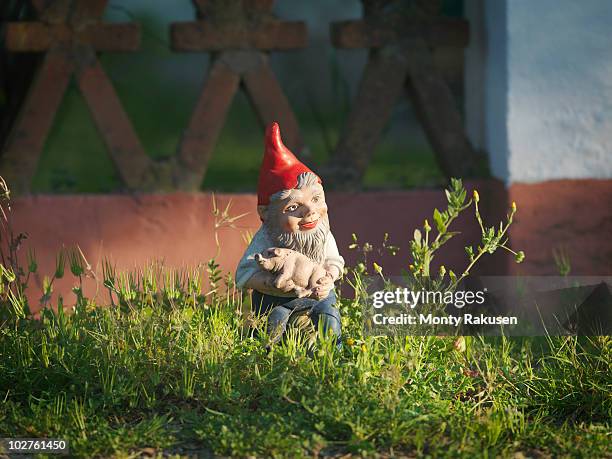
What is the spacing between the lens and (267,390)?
3.32 metres

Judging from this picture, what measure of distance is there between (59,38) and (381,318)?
2.43m

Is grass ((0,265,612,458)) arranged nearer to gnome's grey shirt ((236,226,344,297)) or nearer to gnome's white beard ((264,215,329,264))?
gnome's grey shirt ((236,226,344,297))

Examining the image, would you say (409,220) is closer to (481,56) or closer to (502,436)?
(481,56)

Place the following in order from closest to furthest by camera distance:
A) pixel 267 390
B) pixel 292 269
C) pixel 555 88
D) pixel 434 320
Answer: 1. pixel 267 390
2. pixel 292 269
3. pixel 434 320
4. pixel 555 88

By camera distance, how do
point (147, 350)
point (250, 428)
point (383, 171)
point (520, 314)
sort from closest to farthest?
1. point (250, 428)
2. point (147, 350)
3. point (520, 314)
4. point (383, 171)

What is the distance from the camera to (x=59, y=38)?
4973 millimetres

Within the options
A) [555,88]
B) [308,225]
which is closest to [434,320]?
[308,225]

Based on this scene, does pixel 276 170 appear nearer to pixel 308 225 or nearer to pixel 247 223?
pixel 308 225

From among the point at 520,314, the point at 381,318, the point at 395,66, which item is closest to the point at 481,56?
the point at 395,66

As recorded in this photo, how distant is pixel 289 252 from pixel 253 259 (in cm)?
14

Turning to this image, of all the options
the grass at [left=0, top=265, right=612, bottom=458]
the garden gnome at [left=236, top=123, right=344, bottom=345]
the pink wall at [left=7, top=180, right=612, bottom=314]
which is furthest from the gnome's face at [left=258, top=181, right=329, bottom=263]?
the pink wall at [left=7, top=180, right=612, bottom=314]

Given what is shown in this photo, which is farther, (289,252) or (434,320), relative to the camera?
(434,320)

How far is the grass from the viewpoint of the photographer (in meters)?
3.08

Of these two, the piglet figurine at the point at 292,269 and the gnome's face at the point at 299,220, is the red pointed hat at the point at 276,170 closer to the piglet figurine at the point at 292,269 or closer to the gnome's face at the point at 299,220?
the gnome's face at the point at 299,220
